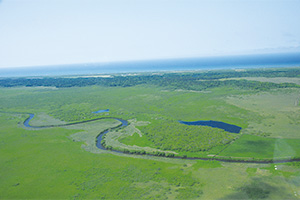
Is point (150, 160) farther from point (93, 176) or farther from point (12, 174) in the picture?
point (12, 174)

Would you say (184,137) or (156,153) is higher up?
(184,137)

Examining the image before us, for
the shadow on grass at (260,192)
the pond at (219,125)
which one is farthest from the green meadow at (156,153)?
the pond at (219,125)

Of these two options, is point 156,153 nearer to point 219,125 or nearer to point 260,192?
point 260,192

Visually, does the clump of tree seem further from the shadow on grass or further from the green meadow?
the shadow on grass

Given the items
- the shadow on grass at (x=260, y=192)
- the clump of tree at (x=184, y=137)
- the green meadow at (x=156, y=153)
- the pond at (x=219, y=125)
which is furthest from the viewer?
the pond at (x=219, y=125)

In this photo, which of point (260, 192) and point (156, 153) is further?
point (156, 153)

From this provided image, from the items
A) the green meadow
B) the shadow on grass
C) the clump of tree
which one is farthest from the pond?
the shadow on grass

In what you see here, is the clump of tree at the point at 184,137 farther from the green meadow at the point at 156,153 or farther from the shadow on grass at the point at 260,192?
the shadow on grass at the point at 260,192

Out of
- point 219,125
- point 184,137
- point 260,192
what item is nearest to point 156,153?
point 184,137

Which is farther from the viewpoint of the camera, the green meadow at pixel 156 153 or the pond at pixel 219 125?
the pond at pixel 219 125
